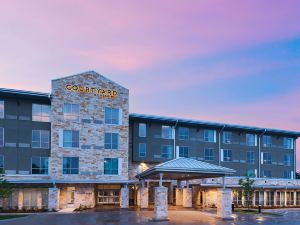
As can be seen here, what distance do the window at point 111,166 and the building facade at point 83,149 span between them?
126 mm

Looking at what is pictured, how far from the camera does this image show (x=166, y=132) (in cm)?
5494

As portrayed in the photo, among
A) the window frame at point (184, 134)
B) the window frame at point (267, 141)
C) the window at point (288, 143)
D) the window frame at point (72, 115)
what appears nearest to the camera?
the window frame at point (72, 115)

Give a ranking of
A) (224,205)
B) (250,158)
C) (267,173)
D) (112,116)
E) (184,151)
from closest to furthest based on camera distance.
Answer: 1. (224,205)
2. (112,116)
3. (184,151)
4. (250,158)
5. (267,173)

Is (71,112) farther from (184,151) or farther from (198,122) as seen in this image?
(198,122)

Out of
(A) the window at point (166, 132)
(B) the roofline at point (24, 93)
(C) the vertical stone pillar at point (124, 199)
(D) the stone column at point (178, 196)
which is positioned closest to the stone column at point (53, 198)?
(C) the vertical stone pillar at point (124, 199)

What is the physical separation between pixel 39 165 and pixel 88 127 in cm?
747

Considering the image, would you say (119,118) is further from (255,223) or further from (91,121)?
(255,223)

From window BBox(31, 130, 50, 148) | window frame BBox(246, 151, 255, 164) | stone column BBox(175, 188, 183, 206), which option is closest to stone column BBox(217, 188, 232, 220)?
stone column BBox(175, 188, 183, 206)

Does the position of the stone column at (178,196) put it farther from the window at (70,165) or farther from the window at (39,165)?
the window at (39,165)

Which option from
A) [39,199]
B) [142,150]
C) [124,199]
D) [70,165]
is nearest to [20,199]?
[39,199]

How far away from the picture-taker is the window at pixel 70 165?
1746 inches

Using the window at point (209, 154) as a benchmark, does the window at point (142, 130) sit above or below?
above

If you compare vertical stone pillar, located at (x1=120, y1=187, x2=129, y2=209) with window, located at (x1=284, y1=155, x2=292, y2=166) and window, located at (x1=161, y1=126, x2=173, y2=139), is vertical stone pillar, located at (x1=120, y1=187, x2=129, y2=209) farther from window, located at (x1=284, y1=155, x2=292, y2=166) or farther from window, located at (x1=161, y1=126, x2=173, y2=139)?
window, located at (x1=284, y1=155, x2=292, y2=166)

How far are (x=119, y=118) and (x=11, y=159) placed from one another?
13.9m
